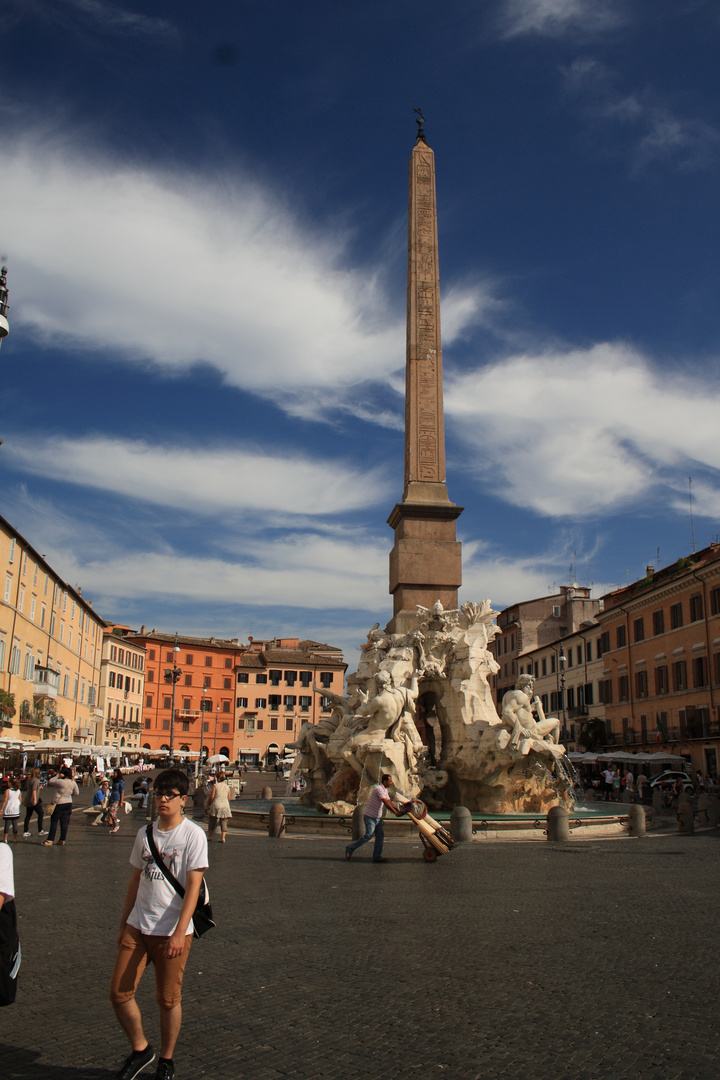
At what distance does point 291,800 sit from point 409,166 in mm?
12961

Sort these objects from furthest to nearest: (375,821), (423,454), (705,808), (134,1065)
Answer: (423,454), (705,808), (375,821), (134,1065)

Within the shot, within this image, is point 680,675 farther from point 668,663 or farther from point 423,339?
point 423,339

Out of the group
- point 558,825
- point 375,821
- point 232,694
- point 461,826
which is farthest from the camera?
point 232,694

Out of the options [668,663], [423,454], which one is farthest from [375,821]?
[668,663]

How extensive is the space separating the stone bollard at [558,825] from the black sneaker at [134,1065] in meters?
9.08

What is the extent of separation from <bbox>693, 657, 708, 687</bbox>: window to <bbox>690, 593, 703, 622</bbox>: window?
1.31 metres

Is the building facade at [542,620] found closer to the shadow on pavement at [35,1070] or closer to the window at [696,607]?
the window at [696,607]

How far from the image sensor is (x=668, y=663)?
3072 cm

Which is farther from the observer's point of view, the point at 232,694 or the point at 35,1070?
the point at 232,694

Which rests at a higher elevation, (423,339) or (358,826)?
(423,339)

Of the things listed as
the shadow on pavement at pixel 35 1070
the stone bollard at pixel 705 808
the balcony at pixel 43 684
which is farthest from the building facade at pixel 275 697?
the shadow on pavement at pixel 35 1070

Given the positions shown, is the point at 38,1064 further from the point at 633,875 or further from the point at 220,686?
the point at 220,686

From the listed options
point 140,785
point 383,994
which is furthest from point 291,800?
point 383,994

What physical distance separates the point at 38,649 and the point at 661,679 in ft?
76.0
